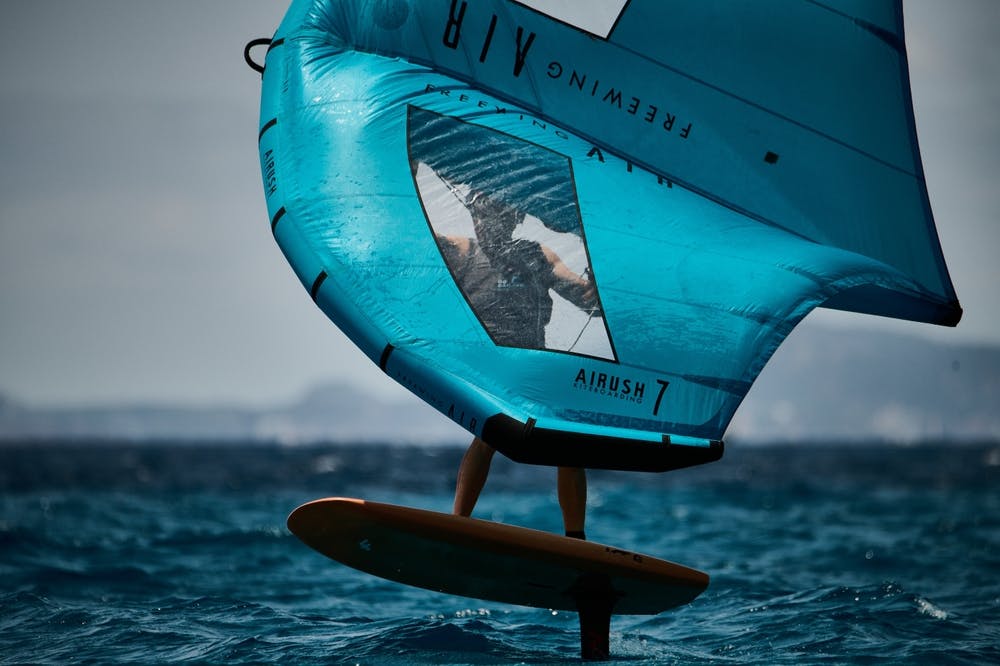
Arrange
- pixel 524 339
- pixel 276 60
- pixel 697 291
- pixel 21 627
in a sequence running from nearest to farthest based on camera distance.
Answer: pixel 524 339 < pixel 697 291 < pixel 276 60 < pixel 21 627

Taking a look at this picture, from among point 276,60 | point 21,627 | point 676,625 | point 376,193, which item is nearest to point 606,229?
point 376,193

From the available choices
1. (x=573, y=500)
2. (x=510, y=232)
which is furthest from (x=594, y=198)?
(x=573, y=500)

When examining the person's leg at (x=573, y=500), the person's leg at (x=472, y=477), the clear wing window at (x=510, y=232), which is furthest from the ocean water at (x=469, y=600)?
the clear wing window at (x=510, y=232)

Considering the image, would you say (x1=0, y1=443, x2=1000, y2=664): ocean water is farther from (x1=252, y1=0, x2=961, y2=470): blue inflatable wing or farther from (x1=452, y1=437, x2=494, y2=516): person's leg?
(x1=252, y1=0, x2=961, y2=470): blue inflatable wing

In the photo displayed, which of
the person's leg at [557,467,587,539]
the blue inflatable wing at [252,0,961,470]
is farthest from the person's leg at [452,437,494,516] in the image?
the blue inflatable wing at [252,0,961,470]

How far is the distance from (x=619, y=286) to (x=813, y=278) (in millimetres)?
1118

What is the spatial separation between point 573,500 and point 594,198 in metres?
1.56

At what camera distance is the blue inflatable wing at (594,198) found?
4816mm

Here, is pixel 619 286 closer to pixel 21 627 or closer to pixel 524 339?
pixel 524 339

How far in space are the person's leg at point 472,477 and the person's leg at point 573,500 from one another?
1.35 feet

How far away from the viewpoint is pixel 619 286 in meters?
5.11

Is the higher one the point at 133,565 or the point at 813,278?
the point at 813,278

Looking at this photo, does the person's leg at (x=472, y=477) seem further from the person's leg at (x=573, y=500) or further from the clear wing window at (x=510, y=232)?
the clear wing window at (x=510, y=232)

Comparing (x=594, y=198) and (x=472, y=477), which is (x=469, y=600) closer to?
(x=472, y=477)
